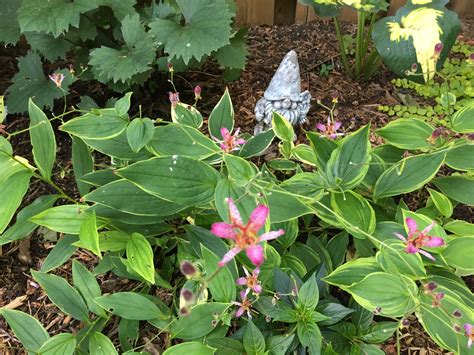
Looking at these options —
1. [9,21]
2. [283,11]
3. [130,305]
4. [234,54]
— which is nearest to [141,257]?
[130,305]

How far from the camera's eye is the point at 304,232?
143 cm

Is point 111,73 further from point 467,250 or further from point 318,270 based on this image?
point 467,250

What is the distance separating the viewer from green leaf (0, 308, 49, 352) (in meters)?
1.13

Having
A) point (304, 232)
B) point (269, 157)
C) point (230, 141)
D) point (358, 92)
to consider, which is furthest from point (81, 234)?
point (358, 92)

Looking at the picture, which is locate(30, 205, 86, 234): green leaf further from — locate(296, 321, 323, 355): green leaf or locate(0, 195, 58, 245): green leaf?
locate(296, 321, 323, 355): green leaf

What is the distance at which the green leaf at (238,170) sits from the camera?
0.94m

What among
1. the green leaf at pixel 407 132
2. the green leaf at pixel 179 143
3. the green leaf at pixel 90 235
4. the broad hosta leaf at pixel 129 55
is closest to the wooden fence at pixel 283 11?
the broad hosta leaf at pixel 129 55

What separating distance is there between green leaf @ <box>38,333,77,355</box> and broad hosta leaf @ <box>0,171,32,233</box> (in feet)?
0.92

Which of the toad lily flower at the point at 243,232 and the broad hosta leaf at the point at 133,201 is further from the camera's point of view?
the broad hosta leaf at the point at 133,201

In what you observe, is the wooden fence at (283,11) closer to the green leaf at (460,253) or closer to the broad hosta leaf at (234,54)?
the broad hosta leaf at (234,54)

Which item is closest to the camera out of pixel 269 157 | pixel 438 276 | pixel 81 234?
pixel 81 234

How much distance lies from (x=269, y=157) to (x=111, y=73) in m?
0.59

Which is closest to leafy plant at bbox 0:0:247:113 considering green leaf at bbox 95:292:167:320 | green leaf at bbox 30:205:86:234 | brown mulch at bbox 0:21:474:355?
brown mulch at bbox 0:21:474:355

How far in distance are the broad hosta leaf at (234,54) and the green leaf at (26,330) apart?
3.28ft
